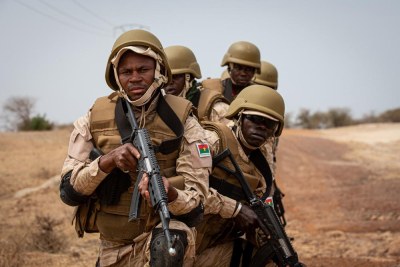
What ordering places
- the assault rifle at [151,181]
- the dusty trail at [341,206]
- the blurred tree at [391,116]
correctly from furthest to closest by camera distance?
the blurred tree at [391,116]
the dusty trail at [341,206]
the assault rifle at [151,181]

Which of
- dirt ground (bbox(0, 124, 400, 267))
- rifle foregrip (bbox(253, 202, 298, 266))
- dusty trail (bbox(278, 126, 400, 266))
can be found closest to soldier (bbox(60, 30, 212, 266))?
rifle foregrip (bbox(253, 202, 298, 266))

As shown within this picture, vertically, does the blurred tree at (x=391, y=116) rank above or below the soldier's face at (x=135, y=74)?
below

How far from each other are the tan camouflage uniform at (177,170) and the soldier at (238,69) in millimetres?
2973

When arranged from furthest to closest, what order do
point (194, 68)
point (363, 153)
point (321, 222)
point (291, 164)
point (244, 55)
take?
point (363, 153) < point (291, 164) < point (321, 222) < point (244, 55) < point (194, 68)

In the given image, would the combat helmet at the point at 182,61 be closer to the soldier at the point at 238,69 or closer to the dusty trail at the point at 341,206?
the soldier at the point at 238,69

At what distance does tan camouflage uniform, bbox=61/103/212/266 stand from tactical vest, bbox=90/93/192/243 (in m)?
0.06

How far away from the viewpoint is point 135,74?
352 cm

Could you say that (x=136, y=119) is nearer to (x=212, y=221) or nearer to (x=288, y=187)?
(x=212, y=221)

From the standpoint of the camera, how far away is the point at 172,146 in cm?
352

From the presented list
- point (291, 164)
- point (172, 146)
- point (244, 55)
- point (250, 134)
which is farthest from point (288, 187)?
point (172, 146)

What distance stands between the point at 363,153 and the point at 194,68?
18.9 metres

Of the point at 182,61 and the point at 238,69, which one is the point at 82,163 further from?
the point at 238,69

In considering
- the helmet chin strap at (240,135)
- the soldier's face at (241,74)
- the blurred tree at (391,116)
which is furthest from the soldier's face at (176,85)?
the blurred tree at (391,116)

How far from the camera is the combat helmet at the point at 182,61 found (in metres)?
6.30
